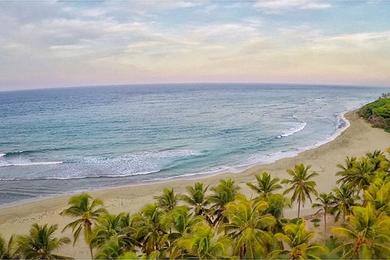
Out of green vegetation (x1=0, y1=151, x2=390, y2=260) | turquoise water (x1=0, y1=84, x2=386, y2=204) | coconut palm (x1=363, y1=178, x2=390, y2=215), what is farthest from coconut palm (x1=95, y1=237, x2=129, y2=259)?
turquoise water (x1=0, y1=84, x2=386, y2=204)

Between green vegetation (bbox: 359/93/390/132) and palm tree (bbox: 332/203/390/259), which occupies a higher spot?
green vegetation (bbox: 359/93/390/132)

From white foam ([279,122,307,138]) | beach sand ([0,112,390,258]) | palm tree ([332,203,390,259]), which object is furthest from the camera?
white foam ([279,122,307,138])

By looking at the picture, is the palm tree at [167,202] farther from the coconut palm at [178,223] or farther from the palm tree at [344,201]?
the palm tree at [344,201]

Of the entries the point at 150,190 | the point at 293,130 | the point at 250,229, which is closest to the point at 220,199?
the point at 250,229

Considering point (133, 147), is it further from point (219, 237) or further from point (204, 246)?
point (204, 246)

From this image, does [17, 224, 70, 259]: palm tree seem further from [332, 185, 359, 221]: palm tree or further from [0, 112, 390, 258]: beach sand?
[332, 185, 359, 221]: palm tree

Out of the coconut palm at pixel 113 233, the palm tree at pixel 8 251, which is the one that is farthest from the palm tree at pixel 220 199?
the palm tree at pixel 8 251

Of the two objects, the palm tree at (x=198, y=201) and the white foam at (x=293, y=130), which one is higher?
the palm tree at (x=198, y=201)
